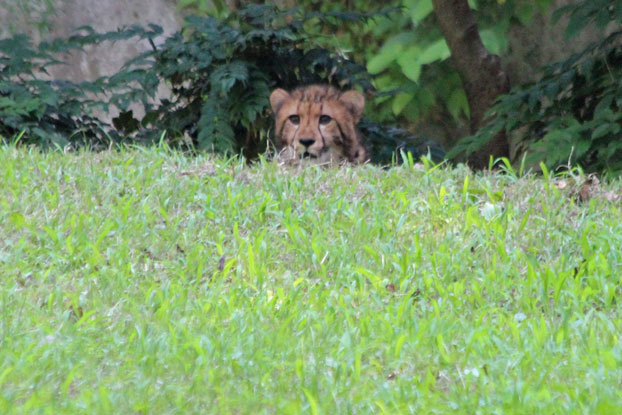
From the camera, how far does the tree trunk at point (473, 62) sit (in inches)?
395

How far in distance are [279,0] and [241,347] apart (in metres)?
8.89

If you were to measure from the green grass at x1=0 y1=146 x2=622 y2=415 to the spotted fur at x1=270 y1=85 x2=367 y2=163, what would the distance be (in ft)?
4.04

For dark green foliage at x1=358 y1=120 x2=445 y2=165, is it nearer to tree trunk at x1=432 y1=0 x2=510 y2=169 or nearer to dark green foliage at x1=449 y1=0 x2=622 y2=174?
tree trunk at x1=432 y1=0 x2=510 y2=169

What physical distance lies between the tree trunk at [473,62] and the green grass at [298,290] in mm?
3455

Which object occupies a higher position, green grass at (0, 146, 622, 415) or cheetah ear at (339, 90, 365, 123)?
cheetah ear at (339, 90, 365, 123)

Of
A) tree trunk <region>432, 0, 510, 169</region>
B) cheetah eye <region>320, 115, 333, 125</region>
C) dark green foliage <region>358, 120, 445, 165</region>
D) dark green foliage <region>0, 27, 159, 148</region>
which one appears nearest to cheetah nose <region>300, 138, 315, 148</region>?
cheetah eye <region>320, 115, 333, 125</region>

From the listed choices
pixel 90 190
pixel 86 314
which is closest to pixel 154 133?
pixel 90 190

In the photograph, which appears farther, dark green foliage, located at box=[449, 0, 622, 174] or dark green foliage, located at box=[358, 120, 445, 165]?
dark green foliage, located at box=[358, 120, 445, 165]

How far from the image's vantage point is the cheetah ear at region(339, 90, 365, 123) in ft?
27.8

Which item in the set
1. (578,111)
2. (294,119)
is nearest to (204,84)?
(294,119)

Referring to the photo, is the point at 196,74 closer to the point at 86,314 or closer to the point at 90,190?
the point at 90,190

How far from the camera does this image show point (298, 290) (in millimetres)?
4816

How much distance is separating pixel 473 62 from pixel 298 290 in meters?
6.02

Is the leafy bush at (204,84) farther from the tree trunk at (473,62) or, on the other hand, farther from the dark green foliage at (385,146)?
the tree trunk at (473,62)
